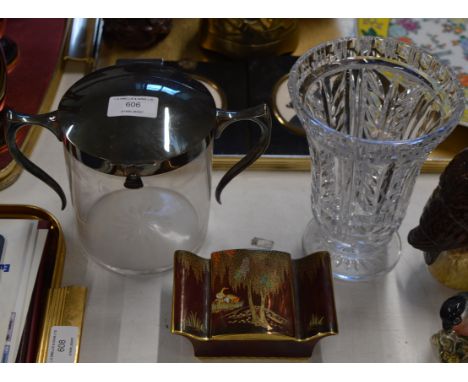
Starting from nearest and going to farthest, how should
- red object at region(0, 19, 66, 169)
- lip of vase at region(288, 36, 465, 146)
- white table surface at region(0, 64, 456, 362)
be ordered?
lip of vase at region(288, 36, 465, 146), white table surface at region(0, 64, 456, 362), red object at region(0, 19, 66, 169)

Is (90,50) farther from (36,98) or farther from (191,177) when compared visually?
(191,177)

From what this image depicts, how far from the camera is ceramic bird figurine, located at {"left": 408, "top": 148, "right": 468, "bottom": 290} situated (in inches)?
17.7

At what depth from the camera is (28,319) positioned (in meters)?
0.51

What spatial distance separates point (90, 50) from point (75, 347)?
434 mm

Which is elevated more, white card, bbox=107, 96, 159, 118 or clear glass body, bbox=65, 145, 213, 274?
white card, bbox=107, 96, 159, 118

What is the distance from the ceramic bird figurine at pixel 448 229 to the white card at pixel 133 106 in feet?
0.80

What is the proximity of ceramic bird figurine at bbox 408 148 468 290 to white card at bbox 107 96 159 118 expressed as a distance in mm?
245

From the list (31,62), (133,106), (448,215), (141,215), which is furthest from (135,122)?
(31,62)

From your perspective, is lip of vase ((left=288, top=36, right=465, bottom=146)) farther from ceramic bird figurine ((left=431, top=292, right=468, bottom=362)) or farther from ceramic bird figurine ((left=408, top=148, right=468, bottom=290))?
ceramic bird figurine ((left=431, top=292, right=468, bottom=362))

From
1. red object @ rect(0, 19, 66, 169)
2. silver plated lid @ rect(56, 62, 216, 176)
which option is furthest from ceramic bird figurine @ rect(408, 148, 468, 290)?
red object @ rect(0, 19, 66, 169)

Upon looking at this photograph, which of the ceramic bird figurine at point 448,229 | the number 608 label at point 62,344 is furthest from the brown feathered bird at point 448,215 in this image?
the number 608 label at point 62,344

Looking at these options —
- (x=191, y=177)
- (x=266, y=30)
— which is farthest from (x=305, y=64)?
(x=266, y=30)

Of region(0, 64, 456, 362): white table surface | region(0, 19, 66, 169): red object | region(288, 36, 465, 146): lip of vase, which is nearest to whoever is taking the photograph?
region(288, 36, 465, 146): lip of vase

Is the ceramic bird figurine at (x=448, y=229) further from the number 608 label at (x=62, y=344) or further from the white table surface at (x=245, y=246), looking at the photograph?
the number 608 label at (x=62, y=344)
